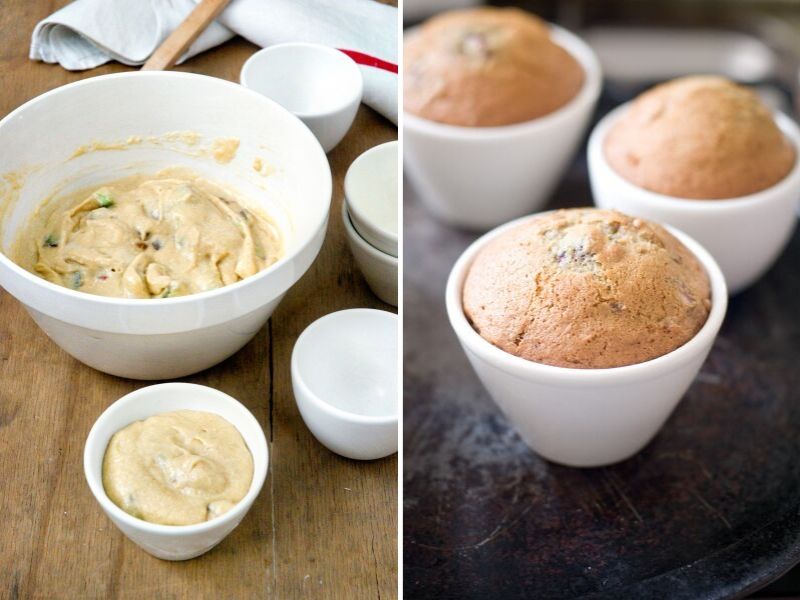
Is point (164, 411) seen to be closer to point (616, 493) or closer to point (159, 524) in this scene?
point (159, 524)

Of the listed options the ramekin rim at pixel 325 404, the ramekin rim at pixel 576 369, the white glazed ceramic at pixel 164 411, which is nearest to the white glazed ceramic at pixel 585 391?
the ramekin rim at pixel 576 369

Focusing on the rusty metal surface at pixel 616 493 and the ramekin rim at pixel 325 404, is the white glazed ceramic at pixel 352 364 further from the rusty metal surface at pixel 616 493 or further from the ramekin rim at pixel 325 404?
the rusty metal surface at pixel 616 493

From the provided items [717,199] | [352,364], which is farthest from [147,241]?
[717,199]

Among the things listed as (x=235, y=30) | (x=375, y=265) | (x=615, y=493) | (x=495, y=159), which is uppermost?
(x=235, y=30)

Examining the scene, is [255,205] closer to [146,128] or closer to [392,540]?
[146,128]

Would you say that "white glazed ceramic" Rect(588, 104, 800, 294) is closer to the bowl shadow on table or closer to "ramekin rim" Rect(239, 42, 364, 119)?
the bowl shadow on table

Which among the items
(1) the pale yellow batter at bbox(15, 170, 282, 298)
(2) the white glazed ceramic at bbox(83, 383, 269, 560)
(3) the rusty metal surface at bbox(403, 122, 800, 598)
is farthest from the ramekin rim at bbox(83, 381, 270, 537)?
(3) the rusty metal surface at bbox(403, 122, 800, 598)
